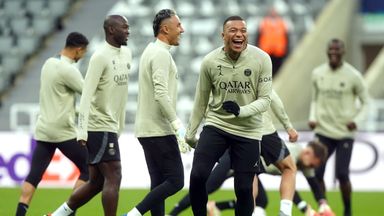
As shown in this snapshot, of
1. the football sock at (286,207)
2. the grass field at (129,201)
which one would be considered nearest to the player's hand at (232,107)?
the football sock at (286,207)

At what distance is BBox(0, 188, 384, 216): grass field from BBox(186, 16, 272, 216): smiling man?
4371mm

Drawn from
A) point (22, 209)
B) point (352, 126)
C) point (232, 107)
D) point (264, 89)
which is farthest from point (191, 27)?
point (232, 107)

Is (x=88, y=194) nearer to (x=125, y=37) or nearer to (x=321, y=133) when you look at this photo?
(x=125, y=37)

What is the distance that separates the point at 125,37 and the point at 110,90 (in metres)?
0.56

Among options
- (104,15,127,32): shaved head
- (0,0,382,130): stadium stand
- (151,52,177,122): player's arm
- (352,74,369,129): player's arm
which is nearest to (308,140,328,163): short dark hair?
(352,74,369,129): player's arm

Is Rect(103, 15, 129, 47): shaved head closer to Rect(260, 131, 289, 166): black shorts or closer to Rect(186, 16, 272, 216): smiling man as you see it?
Rect(186, 16, 272, 216): smiling man

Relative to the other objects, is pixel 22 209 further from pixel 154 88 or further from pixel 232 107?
pixel 232 107

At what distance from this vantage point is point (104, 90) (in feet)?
41.0

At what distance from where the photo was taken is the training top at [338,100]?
1653 centimetres

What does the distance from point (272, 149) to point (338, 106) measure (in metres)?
3.13

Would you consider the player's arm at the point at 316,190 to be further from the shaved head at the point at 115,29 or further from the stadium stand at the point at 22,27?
the stadium stand at the point at 22,27

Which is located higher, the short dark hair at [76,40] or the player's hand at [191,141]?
the short dark hair at [76,40]

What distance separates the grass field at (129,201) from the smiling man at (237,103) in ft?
14.3

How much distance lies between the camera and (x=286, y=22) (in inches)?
1128
